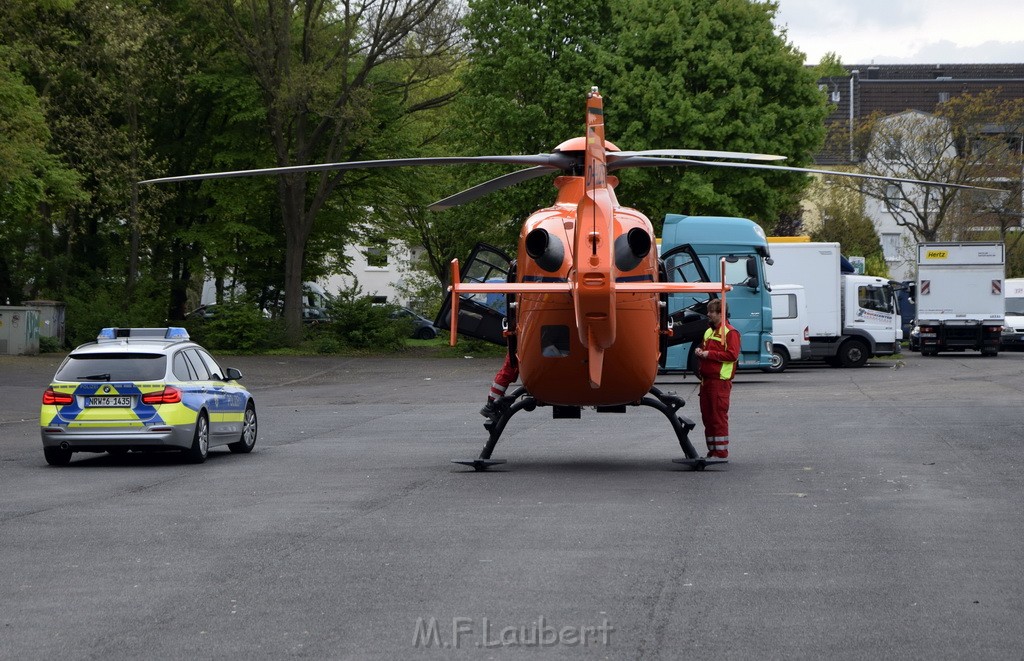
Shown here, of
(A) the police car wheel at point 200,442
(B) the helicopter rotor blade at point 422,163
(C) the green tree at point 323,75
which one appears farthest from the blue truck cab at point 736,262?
(B) the helicopter rotor blade at point 422,163

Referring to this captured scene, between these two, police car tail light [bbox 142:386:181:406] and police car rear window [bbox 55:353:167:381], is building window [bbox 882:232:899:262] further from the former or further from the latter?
police car tail light [bbox 142:386:181:406]

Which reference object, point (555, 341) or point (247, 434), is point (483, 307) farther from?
point (247, 434)

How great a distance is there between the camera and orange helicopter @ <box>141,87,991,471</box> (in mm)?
13359

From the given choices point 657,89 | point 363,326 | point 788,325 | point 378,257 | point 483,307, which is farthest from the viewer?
point 378,257

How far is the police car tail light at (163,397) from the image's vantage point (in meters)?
16.3

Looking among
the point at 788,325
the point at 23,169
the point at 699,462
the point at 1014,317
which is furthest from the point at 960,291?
the point at 699,462

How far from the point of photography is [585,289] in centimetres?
1327

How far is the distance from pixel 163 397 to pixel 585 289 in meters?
5.69

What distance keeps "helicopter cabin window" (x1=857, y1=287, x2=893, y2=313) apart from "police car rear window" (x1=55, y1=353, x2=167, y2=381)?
95.2 feet

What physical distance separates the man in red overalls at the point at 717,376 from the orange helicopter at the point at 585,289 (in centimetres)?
31

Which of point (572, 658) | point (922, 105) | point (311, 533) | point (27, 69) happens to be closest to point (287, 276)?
point (27, 69)

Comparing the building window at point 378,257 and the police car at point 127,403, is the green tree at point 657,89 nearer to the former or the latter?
the building window at point 378,257

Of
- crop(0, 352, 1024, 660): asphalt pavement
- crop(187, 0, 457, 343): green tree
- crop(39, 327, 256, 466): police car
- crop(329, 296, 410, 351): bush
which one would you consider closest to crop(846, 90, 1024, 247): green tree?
crop(187, 0, 457, 343): green tree

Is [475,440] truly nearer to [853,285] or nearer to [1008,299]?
[853,285]
